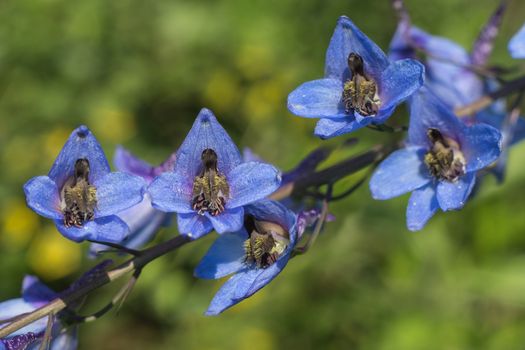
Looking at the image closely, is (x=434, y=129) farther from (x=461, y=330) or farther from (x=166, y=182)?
(x=461, y=330)

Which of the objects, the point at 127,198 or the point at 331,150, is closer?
the point at 127,198

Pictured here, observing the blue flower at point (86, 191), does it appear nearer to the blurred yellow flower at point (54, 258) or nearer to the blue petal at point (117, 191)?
the blue petal at point (117, 191)

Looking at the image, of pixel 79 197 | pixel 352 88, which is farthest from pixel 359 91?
pixel 79 197

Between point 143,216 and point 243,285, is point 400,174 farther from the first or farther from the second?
point 143,216

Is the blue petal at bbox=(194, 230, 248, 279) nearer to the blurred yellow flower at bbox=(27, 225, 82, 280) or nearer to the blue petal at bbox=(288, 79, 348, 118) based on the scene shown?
the blue petal at bbox=(288, 79, 348, 118)

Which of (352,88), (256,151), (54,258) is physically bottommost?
(54,258)

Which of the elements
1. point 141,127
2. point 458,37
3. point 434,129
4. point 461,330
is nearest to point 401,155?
point 434,129
